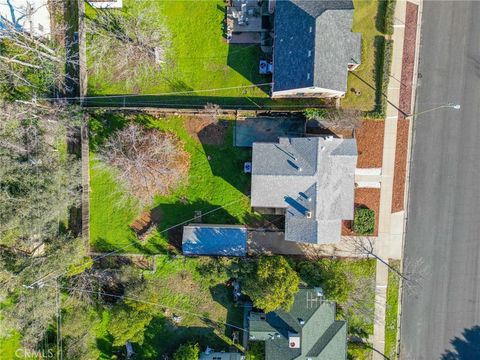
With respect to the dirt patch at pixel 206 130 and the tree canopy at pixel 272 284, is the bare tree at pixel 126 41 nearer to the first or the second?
the dirt patch at pixel 206 130

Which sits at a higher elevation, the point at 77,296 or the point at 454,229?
the point at 454,229

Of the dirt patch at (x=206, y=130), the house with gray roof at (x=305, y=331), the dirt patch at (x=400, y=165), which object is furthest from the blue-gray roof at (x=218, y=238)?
the dirt patch at (x=400, y=165)

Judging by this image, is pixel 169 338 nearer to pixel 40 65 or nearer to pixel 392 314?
pixel 392 314

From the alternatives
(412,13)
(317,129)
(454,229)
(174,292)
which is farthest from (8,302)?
(412,13)

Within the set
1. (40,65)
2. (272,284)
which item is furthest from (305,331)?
(40,65)

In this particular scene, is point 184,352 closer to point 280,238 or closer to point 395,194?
point 280,238

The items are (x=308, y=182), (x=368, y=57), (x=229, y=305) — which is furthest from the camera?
(x=229, y=305)
